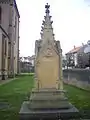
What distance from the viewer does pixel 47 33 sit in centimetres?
1070

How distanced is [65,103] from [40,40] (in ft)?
8.94

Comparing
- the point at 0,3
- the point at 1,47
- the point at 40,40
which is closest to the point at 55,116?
the point at 40,40

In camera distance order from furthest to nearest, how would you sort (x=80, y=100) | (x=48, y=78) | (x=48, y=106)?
1. (x=80, y=100)
2. (x=48, y=78)
3. (x=48, y=106)

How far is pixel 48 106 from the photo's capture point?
32.6 feet

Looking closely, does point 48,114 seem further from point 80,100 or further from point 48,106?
point 80,100

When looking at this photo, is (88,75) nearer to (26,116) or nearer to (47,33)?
(47,33)

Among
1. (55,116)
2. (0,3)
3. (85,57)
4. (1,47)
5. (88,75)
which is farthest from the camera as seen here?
(0,3)

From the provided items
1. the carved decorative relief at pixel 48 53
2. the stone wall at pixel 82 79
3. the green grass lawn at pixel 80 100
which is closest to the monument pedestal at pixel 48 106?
the carved decorative relief at pixel 48 53

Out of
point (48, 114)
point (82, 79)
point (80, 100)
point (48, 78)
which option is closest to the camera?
point (48, 114)

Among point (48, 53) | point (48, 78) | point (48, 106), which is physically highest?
point (48, 53)

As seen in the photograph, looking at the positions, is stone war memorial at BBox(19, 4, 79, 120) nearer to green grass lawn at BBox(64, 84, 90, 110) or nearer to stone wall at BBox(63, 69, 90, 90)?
green grass lawn at BBox(64, 84, 90, 110)

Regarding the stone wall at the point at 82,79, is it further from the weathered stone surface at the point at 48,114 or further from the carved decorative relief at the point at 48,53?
the weathered stone surface at the point at 48,114

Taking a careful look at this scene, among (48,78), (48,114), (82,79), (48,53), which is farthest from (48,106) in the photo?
(82,79)

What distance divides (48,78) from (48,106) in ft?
3.85
